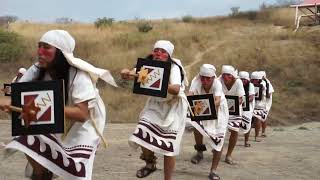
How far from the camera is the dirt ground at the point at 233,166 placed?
432 inches

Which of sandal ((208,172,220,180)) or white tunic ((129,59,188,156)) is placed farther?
sandal ((208,172,220,180))

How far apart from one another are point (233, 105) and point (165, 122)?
359 centimetres

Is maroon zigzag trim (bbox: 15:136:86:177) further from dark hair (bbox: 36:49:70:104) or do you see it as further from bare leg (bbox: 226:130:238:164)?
bare leg (bbox: 226:130:238:164)

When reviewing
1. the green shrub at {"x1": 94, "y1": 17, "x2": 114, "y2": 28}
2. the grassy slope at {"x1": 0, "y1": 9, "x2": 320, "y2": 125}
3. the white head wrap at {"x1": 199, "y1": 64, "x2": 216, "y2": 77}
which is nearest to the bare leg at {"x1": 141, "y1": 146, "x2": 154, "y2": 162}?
the white head wrap at {"x1": 199, "y1": 64, "x2": 216, "y2": 77}

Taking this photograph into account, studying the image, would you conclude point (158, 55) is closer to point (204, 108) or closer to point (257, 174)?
Result: point (204, 108)

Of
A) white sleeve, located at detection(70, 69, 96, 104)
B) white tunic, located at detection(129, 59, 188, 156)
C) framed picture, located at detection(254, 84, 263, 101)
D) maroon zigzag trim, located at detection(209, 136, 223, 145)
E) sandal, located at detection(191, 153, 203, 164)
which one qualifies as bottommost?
sandal, located at detection(191, 153, 203, 164)

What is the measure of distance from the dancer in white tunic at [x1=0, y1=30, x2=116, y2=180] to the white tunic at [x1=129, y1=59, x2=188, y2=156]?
305cm

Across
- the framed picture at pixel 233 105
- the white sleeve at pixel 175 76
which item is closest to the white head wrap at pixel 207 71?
the framed picture at pixel 233 105

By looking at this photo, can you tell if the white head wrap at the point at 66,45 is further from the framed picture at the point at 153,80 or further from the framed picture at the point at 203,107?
the framed picture at the point at 203,107

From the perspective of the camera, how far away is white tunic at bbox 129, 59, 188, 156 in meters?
9.09

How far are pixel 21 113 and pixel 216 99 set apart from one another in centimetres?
572

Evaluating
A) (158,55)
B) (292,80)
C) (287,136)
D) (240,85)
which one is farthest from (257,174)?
(292,80)

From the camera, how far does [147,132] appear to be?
30.2 feet

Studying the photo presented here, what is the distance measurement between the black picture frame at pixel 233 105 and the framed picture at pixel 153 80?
3965 millimetres
